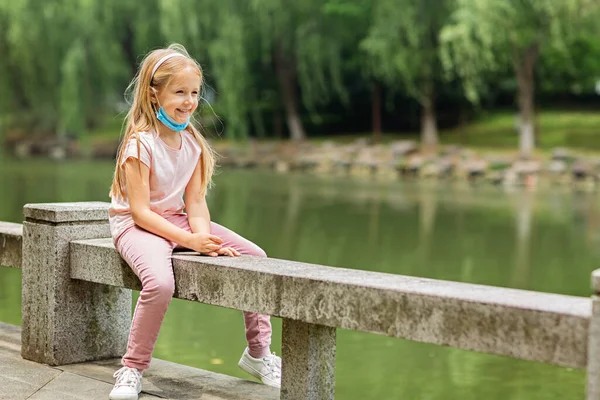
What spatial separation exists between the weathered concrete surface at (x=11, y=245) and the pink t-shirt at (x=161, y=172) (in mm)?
833

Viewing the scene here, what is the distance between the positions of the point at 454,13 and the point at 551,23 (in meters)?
2.65

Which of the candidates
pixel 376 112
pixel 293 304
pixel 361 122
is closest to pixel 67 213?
pixel 293 304

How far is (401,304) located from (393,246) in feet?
32.4

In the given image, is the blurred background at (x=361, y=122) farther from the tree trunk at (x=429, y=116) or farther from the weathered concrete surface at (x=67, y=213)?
the weathered concrete surface at (x=67, y=213)

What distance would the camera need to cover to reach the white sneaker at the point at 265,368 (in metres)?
4.40

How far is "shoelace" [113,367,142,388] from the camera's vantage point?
397 cm

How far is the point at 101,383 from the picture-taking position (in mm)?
4250

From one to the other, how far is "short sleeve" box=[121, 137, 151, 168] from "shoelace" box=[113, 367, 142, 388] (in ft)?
2.79

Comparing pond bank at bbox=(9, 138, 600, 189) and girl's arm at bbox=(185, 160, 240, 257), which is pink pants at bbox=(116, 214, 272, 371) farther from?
pond bank at bbox=(9, 138, 600, 189)

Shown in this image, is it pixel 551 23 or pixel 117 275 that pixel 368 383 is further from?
pixel 551 23

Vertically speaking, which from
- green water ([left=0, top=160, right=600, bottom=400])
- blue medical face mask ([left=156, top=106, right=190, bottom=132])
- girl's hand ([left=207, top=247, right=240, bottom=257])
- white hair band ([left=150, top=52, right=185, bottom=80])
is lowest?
green water ([left=0, top=160, right=600, bottom=400])

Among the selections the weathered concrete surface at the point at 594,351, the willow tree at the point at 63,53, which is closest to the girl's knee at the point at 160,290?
the weathered concrete surface at the point at 594,351

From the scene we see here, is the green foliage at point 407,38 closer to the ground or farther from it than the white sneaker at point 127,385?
farther from it

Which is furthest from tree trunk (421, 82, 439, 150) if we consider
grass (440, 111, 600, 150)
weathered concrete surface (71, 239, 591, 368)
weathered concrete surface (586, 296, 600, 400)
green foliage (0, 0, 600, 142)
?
weathered concrete surface (586, 296, 600, 400)
